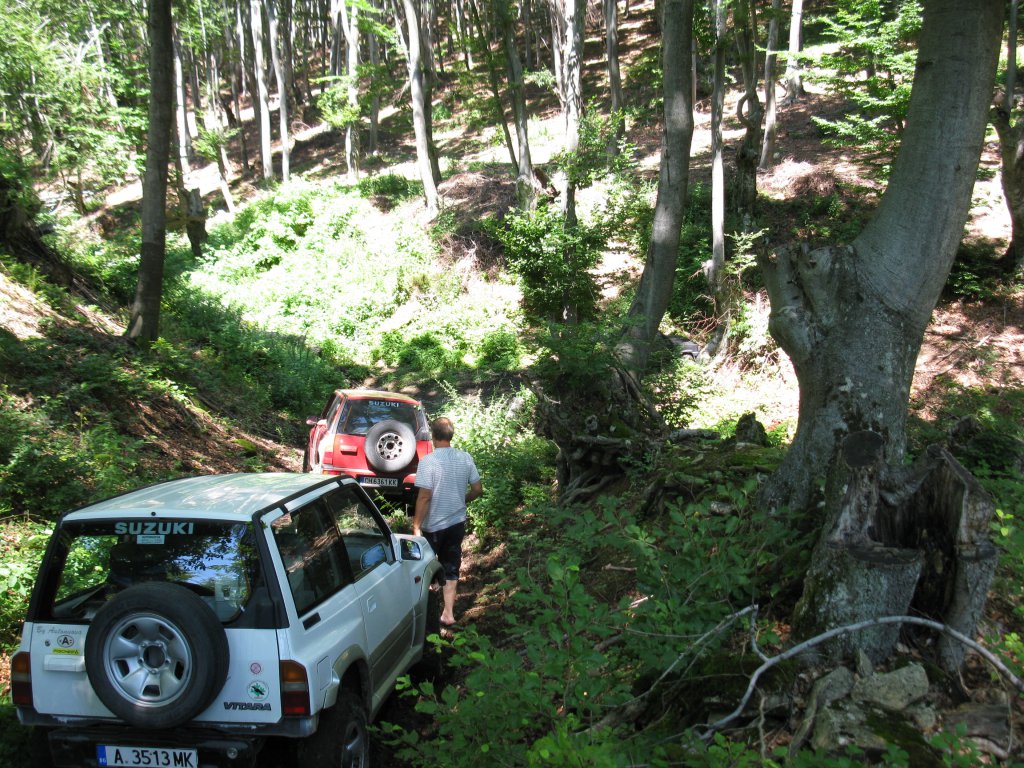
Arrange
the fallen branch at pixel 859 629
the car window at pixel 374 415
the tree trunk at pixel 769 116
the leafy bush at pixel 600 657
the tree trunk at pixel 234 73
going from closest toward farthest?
the fallen branch at pixel 859 629 < the leafy bush at pixel 600 657 < the car window at pixel 374 415 < the tree trunk at pixel 769 116 < the tree trunk at pixel 234 73

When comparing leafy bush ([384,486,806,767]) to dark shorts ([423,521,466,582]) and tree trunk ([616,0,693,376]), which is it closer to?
dark shorts ([423,521,466,582])

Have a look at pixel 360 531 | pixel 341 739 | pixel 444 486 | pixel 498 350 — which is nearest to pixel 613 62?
pixel 498 350

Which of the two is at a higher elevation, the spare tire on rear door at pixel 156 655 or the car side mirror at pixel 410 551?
the spare tire on rear door at pixel 156 655

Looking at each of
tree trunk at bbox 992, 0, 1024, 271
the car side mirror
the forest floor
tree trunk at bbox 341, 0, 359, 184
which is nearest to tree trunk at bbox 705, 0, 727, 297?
the forest floor

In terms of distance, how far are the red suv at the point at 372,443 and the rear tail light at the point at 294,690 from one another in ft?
20.1

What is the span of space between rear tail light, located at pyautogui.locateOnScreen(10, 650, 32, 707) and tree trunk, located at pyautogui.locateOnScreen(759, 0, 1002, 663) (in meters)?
4.53

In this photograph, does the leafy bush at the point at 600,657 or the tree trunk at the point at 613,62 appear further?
the tree trunk at the point at 613,62

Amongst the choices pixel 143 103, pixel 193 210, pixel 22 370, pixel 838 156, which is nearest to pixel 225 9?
pixel 143 103

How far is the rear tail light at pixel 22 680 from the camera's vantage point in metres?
3.58

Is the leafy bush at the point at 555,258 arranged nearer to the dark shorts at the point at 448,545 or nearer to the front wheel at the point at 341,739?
the dark shorts at the point at 448,545

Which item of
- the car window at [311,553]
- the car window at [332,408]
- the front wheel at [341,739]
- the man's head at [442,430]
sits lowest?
the car window at [332,408]

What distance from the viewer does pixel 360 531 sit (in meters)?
5.13

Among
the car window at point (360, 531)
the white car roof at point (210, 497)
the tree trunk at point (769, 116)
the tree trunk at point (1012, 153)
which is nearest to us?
the white car roof at point (210, 497)

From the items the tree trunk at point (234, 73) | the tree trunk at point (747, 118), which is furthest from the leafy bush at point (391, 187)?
the tree trunk at point (234, 73)
